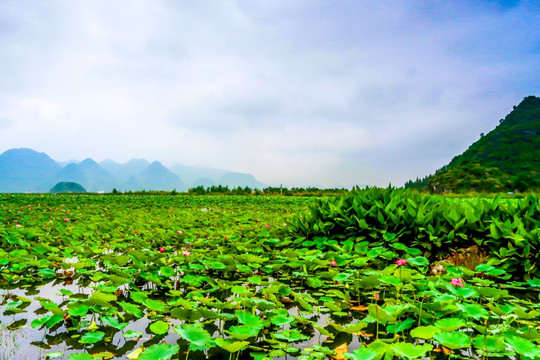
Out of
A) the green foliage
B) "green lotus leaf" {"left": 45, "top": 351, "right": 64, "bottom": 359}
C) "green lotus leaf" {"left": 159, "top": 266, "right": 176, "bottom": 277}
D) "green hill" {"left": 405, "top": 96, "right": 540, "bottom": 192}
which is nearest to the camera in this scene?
"green lotus leaf" {"left": 45, "top": 351, "right": 64, "bottom": 359}

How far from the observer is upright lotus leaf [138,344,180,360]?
161cm

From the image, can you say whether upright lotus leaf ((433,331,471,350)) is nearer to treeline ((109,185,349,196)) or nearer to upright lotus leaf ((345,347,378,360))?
upright lotus leaf ((345,347,378,360))

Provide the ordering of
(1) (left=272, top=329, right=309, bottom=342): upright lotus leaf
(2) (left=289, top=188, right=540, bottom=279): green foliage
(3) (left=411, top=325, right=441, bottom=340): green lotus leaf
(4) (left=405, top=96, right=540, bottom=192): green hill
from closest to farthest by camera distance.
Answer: (3) (left=411, top=325, right=441, bottom=340): green lotus leaf < (1) (left=272, top=329, right=309, bottom=342): upright lotus leaf < (2) (left=289, top=188, right=540, bottom=279): green foliage < (4) (left=405, top=96, right=540, bottom=192): green hill

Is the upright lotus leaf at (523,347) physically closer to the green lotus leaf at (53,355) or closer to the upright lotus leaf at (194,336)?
the upright lotus leaf at (194,336)

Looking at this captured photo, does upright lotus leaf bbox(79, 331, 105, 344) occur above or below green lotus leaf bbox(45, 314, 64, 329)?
below

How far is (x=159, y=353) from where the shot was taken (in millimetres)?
1646

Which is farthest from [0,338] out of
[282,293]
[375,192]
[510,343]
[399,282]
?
[375,192]

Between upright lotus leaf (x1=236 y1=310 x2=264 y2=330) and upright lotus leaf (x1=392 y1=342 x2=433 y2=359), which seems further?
upright lotus leaf (x1=236 y1=310 x2=264 y2=330)

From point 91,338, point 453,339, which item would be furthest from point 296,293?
point 91,338

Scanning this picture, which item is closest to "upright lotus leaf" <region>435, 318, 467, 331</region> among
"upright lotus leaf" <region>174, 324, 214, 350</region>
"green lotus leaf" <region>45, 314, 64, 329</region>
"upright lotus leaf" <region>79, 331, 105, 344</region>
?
"upright lotus leaf" <region>174, 324, 214, 350</region>

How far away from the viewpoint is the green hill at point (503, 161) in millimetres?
71356

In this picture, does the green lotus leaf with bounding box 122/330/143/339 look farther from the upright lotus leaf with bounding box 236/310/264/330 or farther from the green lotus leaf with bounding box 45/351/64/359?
the upright lotus leaf with bounding box 236/310/264/330

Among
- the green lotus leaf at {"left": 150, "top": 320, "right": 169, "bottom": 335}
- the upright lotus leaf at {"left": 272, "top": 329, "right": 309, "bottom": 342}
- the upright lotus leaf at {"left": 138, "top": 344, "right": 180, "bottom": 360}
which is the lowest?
the upright lotus leaf at {"left": 272, "top": 329, "right": 309, "bottom": 342}

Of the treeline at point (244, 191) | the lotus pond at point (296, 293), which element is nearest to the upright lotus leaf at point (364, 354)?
the lotus pond at point (296, 293)
